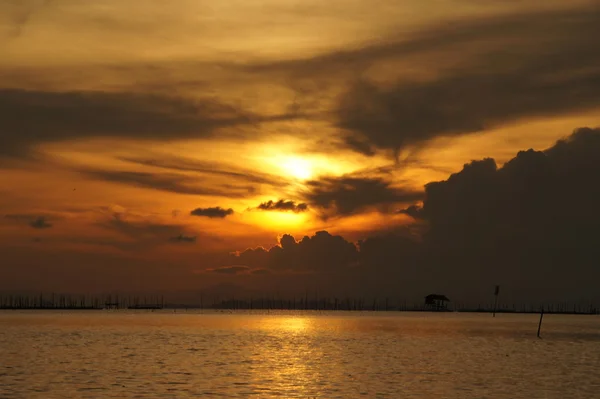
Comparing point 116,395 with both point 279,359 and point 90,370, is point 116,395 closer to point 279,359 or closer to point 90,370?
point 90,370

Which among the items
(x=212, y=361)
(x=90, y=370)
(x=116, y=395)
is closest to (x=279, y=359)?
(x=212, y=361)

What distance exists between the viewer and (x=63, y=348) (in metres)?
115

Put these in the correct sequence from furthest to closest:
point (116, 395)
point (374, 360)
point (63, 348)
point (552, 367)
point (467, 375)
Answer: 1. point (63, 348)
2. point (374, 360)
3. point (552, 367)
4. point (467, 375)
5. point (116, 395)

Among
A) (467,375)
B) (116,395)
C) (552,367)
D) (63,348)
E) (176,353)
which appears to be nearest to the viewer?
(116,395)

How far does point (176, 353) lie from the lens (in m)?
105

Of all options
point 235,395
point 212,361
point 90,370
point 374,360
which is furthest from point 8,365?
point 374,360

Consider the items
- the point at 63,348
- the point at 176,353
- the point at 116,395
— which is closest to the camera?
the point at 116,395

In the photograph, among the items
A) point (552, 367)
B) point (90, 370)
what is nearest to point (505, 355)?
point (552, 367)

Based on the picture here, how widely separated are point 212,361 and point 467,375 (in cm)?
2977

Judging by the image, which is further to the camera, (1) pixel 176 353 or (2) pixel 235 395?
(1) pixel 176 353

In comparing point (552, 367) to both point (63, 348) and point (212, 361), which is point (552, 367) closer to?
point (212, 361)

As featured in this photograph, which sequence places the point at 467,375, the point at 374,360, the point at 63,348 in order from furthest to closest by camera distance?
the point at 63,348, the point at 374,360, the point at 467,375

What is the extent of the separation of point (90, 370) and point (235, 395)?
81.9 ft

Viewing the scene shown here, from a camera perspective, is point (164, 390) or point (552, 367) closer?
point (164, 390)
